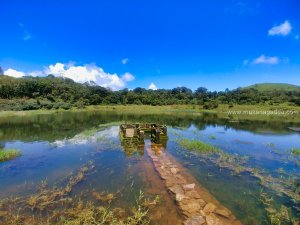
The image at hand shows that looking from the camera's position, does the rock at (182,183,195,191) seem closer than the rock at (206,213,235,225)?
No

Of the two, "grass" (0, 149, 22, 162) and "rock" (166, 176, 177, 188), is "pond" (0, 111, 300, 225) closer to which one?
"rock" (166, 176, 177, 188)

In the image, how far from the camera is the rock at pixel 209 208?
9.52m

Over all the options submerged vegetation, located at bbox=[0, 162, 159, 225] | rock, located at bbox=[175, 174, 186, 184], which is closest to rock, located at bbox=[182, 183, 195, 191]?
rock, located at bbox=[175, 174, 186, 184]

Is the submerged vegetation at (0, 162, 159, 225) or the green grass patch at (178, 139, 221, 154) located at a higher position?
the green grass patch at (178, 139, 221, 154)

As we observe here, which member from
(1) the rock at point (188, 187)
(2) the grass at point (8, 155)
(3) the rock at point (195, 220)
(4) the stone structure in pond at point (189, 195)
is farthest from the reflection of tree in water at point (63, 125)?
(3) the rock at point (195, 220)

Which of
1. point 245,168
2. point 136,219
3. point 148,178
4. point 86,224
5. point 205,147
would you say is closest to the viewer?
point 86,224

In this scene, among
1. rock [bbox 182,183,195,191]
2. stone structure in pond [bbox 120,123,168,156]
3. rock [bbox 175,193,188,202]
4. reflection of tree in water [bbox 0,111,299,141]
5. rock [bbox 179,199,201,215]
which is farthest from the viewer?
reflection of tree in water [bbox 0,111,299,141]

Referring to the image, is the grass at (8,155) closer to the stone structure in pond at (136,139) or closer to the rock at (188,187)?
the stone structure in pond at (136,139)

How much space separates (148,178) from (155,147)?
28.4 feet

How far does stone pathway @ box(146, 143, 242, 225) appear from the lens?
8.91 meters

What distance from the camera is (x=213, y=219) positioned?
8875 millimetres

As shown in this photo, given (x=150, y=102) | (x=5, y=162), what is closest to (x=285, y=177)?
(x=5, y=162)

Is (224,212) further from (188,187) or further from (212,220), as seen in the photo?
(188,187)

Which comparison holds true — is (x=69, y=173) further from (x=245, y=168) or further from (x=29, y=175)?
(x=245, y=168)
